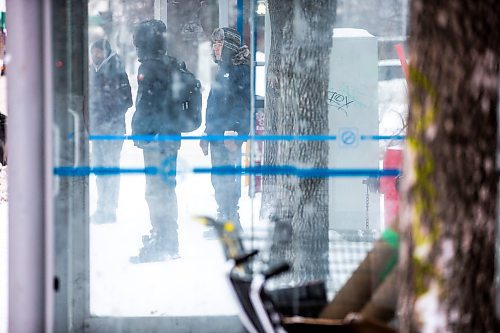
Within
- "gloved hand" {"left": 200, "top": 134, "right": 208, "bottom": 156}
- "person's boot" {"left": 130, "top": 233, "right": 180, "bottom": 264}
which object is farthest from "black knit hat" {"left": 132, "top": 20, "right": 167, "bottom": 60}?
"person's boot" {"left": 130, "top": 233, "right": 180, "bottom": 264}

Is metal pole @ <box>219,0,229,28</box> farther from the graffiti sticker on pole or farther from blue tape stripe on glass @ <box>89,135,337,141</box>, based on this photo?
the graffiti sticker on pole

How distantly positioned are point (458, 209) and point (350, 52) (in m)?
2.42

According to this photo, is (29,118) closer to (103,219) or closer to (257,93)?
(103,219)

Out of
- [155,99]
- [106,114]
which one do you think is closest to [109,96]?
[106,114]

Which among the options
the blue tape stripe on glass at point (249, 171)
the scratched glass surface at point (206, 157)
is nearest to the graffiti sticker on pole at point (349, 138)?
the scratched glass surface at point (206, 157)

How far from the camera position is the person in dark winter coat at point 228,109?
5.09m

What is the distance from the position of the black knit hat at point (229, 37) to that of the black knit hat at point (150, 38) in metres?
0.31

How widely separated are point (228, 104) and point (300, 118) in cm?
45

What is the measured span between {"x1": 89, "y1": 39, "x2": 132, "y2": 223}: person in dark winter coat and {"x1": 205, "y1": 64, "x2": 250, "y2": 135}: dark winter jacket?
51 cm

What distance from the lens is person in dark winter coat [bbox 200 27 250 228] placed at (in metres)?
5.09

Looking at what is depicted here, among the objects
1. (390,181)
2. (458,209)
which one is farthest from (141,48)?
(458,209)

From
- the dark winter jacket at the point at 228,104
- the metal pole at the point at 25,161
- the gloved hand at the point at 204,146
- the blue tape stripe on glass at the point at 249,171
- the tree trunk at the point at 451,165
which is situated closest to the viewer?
the tree trunk at the point at 451,165

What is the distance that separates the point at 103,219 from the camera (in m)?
5.02

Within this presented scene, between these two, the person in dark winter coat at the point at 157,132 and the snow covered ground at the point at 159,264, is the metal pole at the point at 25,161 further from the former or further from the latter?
the person in dark winter coat at the point at 157,132
